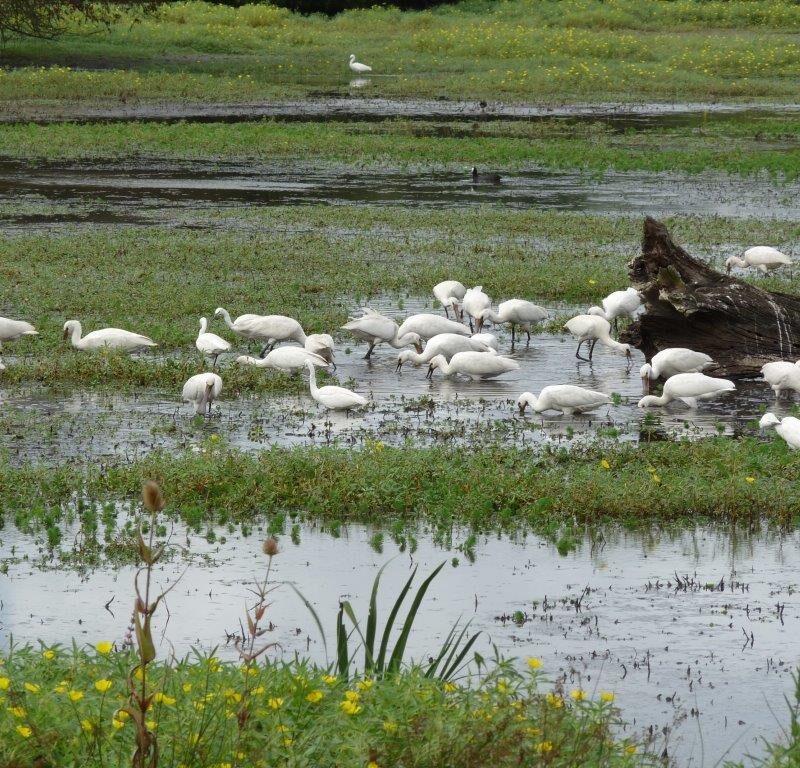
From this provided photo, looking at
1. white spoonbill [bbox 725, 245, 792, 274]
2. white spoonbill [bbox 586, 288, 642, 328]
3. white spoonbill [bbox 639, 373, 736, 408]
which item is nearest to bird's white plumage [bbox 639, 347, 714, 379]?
white spoonbill [bbox 639, 373, 736, 408]

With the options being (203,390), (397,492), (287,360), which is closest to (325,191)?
(287,360)

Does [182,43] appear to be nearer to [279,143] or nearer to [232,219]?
[279,143]

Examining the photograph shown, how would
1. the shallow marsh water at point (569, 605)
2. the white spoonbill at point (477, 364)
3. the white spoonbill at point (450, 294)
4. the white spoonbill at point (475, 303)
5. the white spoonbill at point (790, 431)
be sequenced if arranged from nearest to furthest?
the shallow marsh water at point (569, 605)
the white spoonbill at point (790, 431)
the white spoonbill at point (477, 364)
the white spoonbill at point (475, 303)
the white spoonbill at point (450, 294)

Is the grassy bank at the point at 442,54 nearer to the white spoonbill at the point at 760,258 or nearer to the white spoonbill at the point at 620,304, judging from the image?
the white spoonbill at the point at 760,258

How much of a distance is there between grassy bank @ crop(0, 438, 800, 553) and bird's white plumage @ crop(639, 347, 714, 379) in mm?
2704

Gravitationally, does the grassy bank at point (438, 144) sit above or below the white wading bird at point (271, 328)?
above

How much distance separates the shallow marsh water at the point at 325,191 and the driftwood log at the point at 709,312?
366 inches

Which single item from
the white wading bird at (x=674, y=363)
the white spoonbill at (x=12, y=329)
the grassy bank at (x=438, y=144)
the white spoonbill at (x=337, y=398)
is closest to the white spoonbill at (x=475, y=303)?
the white wading bird at (x=674, y=363)

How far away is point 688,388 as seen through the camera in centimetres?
1162

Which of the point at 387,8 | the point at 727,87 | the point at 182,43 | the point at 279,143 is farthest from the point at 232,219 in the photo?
the point at 387,8

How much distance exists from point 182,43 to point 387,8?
13473mm

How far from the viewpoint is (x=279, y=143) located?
30375mm

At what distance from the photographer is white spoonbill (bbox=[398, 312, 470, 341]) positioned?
13.7 meters

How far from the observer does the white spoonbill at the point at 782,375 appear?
1184 cm
